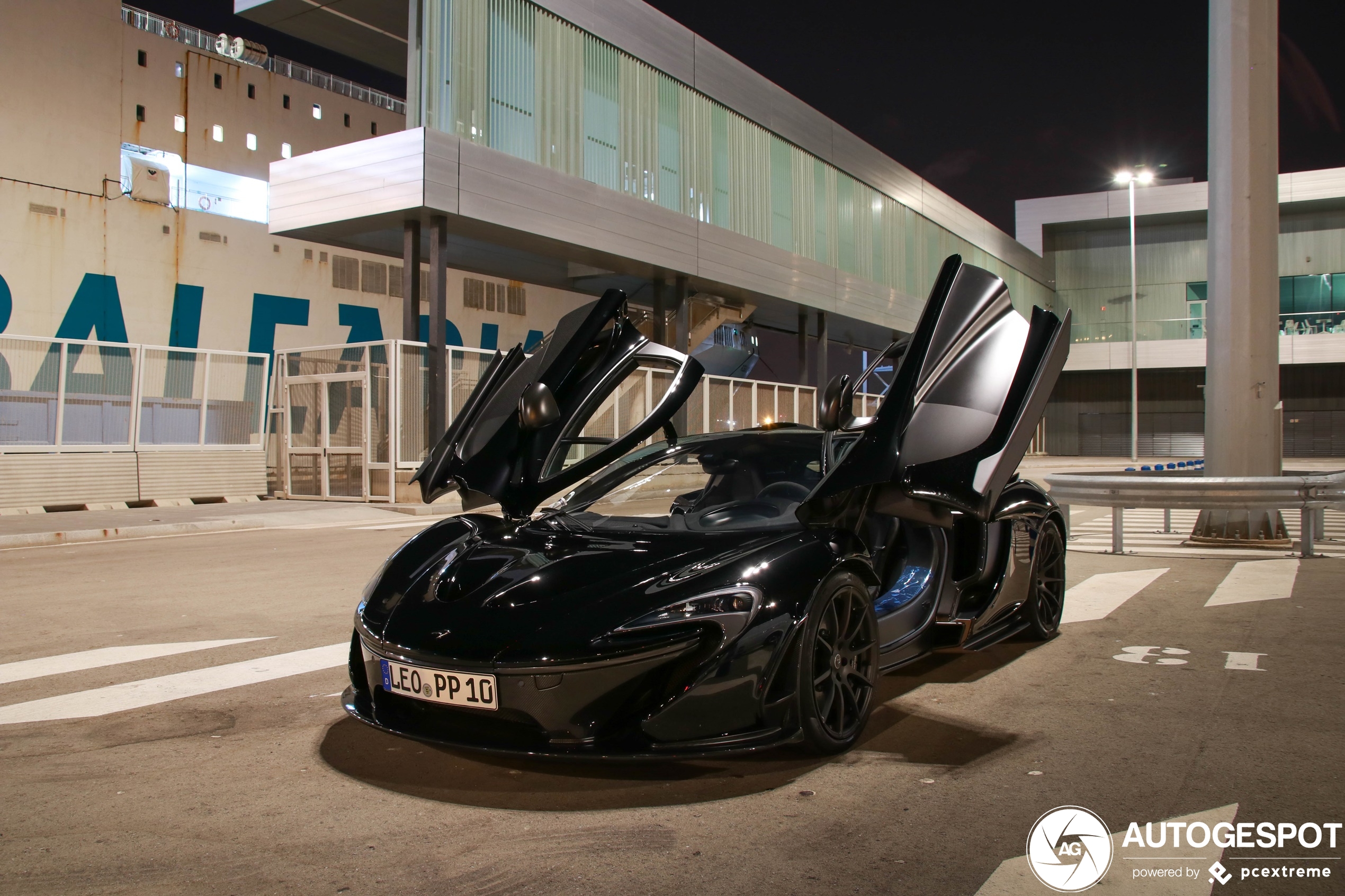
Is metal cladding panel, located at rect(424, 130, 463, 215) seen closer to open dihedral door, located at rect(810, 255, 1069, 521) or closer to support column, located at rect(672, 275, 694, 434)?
support column, located at rect(672, 275, 694, 434)

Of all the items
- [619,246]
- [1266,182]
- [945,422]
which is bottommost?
[945,422]

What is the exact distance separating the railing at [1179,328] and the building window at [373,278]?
3213cm

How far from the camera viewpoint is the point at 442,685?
10.4 feet

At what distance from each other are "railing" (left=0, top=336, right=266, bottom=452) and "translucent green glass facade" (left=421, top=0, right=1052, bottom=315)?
606 cm

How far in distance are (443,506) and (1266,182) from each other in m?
13.0

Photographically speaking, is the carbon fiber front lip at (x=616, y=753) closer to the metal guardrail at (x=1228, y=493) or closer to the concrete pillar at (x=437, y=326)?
the metal guardrail at (x=1228, y=493)

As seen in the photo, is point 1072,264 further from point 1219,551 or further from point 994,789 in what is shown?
point 994,789

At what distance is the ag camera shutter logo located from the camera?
2.63 meters

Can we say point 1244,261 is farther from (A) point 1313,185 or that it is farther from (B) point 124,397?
(A) point 1313,185

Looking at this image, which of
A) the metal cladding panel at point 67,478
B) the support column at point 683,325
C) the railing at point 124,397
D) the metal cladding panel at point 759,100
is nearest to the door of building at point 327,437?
the railing at point 124,397

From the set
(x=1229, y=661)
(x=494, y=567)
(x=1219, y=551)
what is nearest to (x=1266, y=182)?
(x=1219, y=551)

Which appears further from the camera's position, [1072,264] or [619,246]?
[1072,264]

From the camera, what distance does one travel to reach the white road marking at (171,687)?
4203mm

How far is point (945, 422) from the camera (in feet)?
13.3
